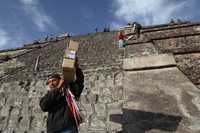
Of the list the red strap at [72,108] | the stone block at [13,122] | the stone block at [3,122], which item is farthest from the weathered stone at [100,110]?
the red strap at [72,108]

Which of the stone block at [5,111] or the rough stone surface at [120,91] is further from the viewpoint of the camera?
the stone block at [5,111]

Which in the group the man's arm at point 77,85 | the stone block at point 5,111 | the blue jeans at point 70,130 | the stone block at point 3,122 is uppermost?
the man's arm at point 77,85

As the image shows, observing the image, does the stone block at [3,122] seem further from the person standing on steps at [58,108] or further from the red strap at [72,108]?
the red strap at [72,108]

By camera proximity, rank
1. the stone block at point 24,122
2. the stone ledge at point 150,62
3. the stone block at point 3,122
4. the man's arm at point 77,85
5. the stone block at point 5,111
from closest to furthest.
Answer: the man's arm at point 77,85 → the stone ledge at point 150,62 → the stone block at point 24,122 → the stone block at point 3,122 → the stone block at point 5,111

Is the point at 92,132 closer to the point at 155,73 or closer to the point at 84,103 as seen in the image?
the point at 84,103

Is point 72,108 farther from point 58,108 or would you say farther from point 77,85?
point 77,85

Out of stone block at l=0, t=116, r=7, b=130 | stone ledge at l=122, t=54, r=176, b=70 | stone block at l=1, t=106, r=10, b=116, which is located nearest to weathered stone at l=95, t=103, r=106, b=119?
stone ledge at l=122, t=54, r=176, b=70

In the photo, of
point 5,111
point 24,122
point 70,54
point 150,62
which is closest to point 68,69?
point 70,54

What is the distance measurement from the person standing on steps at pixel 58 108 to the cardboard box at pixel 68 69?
0.32 ft

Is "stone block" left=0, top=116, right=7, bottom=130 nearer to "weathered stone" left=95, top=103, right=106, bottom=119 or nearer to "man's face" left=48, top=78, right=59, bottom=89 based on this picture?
"weathered stone" left=95, top=103, right=106, bottom=119

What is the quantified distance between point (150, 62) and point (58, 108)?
349 cm

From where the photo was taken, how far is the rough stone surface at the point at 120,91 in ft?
17.4

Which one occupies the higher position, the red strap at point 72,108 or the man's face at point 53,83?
the man's face at point 53,83

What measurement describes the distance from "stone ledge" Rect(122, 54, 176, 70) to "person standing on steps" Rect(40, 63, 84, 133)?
300cm
